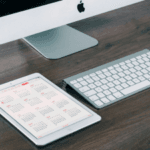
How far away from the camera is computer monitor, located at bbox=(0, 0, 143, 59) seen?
32.9 inches

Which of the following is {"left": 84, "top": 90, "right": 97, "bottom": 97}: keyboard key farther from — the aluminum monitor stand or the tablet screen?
the aluminum monitor stand

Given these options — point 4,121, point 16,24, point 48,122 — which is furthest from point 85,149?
point 16,24

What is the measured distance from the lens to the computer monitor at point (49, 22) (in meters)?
0.84

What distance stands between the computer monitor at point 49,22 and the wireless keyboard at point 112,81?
0.16m

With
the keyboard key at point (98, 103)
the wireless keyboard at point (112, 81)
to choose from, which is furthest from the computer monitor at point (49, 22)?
the keyboard key at point (98, 103)

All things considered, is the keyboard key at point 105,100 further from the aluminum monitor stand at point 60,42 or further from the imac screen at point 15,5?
the imac screen at point 15,5

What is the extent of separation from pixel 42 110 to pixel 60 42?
0.37m

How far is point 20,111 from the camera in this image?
0.66 m

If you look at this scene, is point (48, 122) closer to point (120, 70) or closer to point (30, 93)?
point (30, 93)

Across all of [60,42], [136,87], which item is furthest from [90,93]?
[60,42]

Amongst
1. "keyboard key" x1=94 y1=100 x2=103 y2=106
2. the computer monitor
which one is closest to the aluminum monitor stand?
the computer monitor

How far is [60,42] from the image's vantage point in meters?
0.97

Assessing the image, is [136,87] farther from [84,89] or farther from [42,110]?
[42,110]

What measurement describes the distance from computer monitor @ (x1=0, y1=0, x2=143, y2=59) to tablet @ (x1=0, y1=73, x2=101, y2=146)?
0.59 ft
